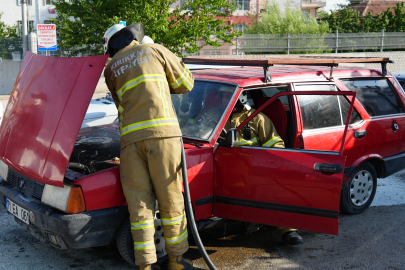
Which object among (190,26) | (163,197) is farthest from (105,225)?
(190,26)

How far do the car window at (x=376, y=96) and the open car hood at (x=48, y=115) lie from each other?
3.11 m

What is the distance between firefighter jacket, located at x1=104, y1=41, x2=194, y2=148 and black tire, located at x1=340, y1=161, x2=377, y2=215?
8.37 ft

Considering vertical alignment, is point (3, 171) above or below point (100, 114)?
below

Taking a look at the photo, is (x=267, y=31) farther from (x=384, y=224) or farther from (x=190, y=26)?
(x=384, y=224)

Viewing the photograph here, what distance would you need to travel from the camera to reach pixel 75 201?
10.5 feet

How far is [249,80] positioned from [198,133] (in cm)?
75

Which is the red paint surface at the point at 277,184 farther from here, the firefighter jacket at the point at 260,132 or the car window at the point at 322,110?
the car window at the point at 322,110

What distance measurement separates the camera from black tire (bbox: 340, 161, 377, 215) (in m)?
4.92

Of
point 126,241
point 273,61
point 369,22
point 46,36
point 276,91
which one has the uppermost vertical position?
point 369,22

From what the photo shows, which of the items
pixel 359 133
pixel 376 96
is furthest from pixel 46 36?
pixel 359 133

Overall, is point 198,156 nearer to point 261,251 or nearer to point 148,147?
point 148,147

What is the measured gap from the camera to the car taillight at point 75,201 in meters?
3.21

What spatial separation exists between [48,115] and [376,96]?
3.86 meters

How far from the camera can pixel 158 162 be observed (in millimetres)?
3264
